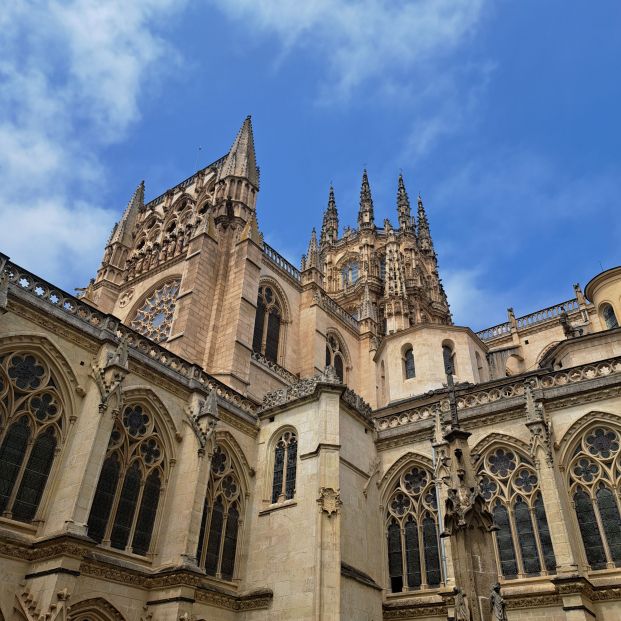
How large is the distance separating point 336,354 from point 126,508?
18446 millimetres

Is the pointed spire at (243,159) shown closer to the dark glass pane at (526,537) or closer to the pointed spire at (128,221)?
the pointed spire at (128,221)

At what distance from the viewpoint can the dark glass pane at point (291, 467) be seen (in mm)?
17688

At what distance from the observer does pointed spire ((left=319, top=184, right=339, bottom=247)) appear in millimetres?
53719

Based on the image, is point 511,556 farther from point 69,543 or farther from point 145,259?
point 145,259

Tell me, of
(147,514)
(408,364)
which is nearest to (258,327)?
(408,364)

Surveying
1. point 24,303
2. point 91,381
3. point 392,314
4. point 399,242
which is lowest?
point 91,381

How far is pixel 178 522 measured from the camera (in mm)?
15758

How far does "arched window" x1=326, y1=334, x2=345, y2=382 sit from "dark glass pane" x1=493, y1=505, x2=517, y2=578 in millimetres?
15668

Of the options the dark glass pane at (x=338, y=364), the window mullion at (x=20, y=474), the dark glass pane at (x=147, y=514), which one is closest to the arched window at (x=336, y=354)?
the dark glass pane at (x=338, y=364)

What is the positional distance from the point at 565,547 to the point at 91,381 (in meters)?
13.1

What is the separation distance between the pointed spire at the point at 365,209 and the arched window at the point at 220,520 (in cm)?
3565


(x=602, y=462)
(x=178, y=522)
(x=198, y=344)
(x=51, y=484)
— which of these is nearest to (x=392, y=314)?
(x=198, y=344)

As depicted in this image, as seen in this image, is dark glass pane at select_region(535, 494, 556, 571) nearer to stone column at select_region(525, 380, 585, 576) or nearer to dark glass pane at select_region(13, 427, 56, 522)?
stone column at select_region(525, 380, 585, 576)

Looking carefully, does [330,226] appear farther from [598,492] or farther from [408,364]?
[598,492]
